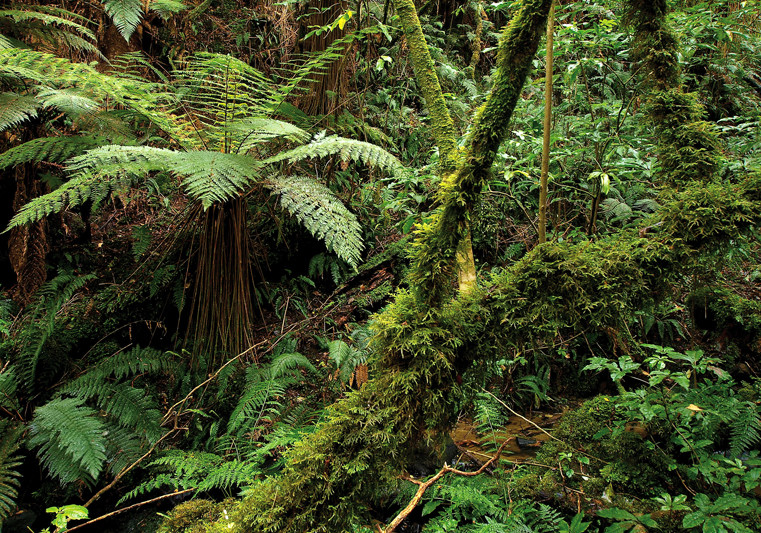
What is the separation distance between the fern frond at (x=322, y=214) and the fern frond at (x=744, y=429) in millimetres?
1928

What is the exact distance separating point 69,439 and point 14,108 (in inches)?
84.7

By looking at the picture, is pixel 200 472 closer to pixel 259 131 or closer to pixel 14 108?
pixel 259 131

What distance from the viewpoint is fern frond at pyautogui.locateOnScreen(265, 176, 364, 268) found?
225cm

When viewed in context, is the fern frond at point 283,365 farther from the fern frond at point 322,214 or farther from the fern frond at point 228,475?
the fern frond at point 322,214

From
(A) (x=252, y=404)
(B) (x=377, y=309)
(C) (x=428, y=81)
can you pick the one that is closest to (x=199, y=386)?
(A) (x=252, y=404)

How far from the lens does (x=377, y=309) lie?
129 inches

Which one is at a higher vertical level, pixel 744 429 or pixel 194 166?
pixel 194 166

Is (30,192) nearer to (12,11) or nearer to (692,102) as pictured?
(12,11)

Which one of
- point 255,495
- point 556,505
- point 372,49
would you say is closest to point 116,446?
point 255,495

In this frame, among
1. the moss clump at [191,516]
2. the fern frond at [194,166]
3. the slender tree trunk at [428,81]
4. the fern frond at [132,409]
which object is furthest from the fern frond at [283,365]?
the slender tree trunk at [428,81]

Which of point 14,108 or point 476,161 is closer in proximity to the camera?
point 476,161

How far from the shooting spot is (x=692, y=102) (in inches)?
56.5

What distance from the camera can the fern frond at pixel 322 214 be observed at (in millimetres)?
2252

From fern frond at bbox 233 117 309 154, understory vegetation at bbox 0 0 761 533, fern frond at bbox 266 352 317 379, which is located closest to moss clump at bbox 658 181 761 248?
understory vegetation at bbox 0 0 761 533
